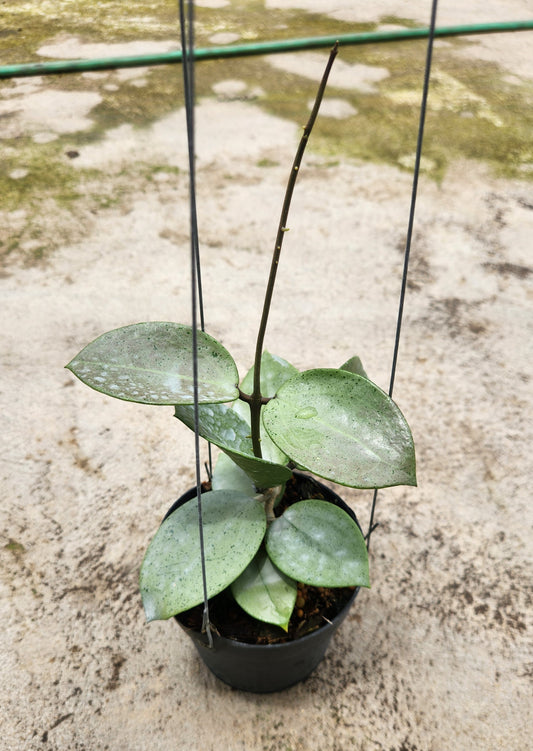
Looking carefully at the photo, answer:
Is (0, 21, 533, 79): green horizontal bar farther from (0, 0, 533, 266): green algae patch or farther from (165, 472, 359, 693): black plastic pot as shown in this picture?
(165, 472, 359, 693): black plastic pot

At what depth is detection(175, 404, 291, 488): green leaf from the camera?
654 mm

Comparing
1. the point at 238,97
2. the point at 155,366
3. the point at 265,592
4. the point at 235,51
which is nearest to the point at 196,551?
the point at 265,592

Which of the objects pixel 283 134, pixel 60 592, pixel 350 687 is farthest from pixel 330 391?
pixel 283 134

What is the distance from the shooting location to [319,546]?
71 cm

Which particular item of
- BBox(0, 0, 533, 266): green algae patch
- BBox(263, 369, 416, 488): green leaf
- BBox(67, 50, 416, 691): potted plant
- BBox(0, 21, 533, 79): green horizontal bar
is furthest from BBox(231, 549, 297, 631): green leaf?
BBox(0, 21, 533, 79): green horizontal bar

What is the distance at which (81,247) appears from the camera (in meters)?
1.77

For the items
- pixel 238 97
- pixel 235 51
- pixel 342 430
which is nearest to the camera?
pixel 342 430

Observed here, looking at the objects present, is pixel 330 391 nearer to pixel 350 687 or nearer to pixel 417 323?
pixel 350 687

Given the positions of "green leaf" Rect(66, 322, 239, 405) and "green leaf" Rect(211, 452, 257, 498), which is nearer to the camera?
"green leaf" Rect(66, 322, 239, 405)

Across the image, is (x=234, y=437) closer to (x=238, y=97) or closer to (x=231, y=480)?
(x=231, y=480)

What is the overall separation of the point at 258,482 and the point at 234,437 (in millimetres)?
71

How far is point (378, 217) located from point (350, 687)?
1.40m

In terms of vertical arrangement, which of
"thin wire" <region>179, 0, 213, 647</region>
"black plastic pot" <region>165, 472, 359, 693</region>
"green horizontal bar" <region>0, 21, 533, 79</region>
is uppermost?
"thin wire" <region>179, 0, 213, 647</region>

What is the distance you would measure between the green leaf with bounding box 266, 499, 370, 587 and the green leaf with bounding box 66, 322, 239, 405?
19 centimetres
